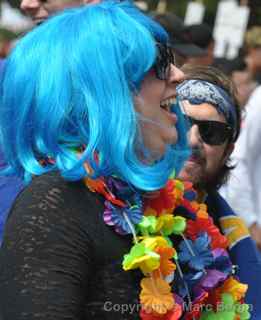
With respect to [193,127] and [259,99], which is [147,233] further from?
[259,99]

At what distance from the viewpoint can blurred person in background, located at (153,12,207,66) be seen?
5207 millimetres

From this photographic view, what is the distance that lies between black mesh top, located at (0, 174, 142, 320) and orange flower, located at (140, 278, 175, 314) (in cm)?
2

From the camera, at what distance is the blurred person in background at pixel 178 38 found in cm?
521

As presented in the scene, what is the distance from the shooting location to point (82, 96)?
1.73 meters

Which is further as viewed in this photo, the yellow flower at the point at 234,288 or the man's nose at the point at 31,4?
the man's nose at the point at 31,4

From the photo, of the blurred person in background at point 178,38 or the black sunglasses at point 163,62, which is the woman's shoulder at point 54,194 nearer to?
the black sunglasses at point 163,62

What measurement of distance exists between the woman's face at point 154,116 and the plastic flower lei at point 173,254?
117 mm

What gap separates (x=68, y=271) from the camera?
5.34 feet

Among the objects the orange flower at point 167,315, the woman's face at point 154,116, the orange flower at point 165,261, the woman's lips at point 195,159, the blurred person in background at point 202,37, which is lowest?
the blurred person in background at point 202,37

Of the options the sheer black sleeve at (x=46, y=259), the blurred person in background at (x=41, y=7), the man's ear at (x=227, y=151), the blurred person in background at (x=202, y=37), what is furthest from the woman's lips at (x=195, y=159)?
the blurred person in background at (x=202, y=37)

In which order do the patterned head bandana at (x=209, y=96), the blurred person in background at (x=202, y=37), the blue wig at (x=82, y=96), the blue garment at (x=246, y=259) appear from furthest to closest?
the blurred person in background at (x=202, y=37), the patterned head bandana at (x=209, y=96), the blue garment at (x=246, y=259), the blue wig at (x=82, y=96)

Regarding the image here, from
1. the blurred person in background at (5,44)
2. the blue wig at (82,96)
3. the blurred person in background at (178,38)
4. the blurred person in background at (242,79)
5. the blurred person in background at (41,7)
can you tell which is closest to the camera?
the blue wig at (82,96)

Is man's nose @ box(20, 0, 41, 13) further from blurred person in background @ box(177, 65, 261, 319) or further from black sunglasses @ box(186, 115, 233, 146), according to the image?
black sunglasses @ box(186, 115, 233, 146)

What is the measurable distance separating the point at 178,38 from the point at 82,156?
3.82m
